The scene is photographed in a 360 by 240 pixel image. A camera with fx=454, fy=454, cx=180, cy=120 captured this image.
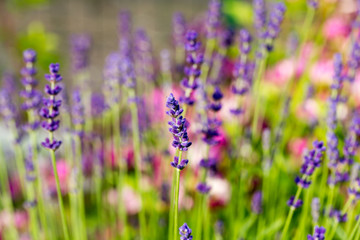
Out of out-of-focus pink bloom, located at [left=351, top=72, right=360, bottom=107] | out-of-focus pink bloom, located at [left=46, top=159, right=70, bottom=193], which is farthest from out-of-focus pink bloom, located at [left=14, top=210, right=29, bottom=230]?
out-of-focus pink bloom, located at [left=351, top=72, right=360, bottom=107]

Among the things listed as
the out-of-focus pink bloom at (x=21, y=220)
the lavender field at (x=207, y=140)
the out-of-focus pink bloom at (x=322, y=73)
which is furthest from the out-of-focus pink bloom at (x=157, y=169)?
the out-of-focus pink bloom at (x=322, y=73)

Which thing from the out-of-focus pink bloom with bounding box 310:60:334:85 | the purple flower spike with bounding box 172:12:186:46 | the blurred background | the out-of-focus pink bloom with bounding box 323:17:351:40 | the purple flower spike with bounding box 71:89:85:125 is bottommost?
the purple flower spike with bounding box 71:89:85:125

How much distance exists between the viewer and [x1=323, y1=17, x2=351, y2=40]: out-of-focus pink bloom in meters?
1.44

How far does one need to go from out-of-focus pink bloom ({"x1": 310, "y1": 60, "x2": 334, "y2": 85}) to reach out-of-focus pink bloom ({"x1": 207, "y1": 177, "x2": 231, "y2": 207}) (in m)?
0.46

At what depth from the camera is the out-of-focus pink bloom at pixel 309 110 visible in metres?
1.29

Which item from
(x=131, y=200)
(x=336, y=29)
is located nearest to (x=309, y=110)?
(x=336, y=29)

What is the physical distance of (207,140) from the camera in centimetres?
76

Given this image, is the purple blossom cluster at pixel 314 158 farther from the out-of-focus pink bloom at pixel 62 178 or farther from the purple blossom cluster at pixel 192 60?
the out-of-focus pink bloom at pixel 62 178

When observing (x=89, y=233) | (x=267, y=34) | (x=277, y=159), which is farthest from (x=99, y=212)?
(x=267, y=34)

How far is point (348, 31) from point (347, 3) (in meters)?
0.13

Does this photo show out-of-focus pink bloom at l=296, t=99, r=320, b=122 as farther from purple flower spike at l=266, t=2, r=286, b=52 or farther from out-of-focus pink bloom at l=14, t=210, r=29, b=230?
out-of-focus pink bloom at l=14, t=210, r=29, b=230

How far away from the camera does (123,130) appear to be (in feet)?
4.12

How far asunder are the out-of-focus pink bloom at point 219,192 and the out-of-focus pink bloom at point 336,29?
2.05 ft

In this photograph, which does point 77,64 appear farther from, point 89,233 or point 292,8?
point 292,8
